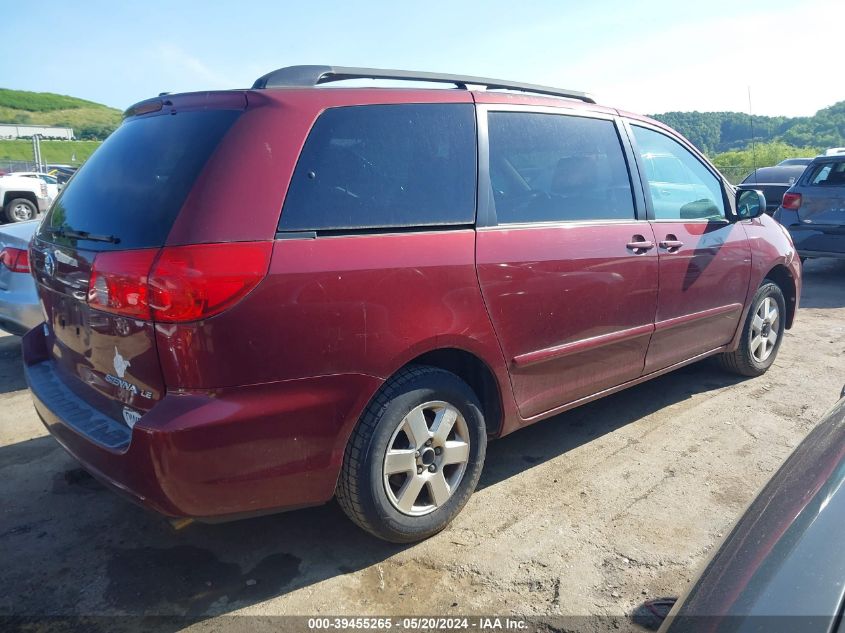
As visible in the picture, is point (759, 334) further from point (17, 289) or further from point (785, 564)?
point (17, 289)

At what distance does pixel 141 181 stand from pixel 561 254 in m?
1.85

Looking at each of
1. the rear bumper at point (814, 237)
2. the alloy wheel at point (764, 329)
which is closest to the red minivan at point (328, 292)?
the alloy wheel at point (764, 329)

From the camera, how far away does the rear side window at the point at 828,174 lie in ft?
27.6

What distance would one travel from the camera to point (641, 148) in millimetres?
3830

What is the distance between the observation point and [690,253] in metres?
3.90

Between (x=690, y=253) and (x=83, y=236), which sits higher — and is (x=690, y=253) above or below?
below

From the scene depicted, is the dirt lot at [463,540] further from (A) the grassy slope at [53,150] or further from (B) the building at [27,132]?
(B) the building at [27,132]

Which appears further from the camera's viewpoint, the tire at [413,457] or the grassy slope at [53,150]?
the grassy slope at [53,150]

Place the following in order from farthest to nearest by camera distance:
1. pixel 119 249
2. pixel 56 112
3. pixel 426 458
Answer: pixel 56 112 → pixel 426 458 → pixel 119 249

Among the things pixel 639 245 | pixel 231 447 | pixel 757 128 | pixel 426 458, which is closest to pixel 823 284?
pixel 757 128

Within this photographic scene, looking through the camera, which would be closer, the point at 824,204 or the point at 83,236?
the point at 83,236

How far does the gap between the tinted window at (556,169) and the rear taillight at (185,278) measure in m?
1.23

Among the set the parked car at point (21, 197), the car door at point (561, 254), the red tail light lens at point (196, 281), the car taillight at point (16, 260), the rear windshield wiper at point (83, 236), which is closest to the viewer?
the red tail light lens at point (196, 281)

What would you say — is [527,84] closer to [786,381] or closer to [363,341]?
[363,341]
